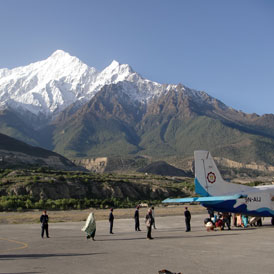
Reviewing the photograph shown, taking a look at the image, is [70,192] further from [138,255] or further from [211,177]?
[138,255]

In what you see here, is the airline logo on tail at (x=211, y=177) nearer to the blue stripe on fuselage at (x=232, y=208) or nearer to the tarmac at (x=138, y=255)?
the blue stripe on fuselage at (x=232, y=208)

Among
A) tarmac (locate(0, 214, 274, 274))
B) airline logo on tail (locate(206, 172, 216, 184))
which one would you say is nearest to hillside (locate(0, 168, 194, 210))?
airline logo on tail (locate(206, 172, 216, 184))

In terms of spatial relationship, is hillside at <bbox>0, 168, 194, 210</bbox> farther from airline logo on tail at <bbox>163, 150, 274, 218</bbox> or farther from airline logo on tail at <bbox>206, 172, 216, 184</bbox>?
airline logo on tail at <bbox>206, 172, 216, 184</bbox>

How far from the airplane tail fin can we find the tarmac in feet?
15.8

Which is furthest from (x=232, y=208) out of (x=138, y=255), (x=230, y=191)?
(x=138, y=255)

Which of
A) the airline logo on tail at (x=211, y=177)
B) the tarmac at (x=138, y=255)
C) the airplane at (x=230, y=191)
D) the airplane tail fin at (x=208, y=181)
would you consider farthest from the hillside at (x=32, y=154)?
the tarmac at (x=138, y=255)

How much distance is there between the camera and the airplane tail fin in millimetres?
27766

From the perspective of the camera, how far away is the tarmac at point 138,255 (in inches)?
538

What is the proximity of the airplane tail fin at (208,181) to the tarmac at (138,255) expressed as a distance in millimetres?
4801

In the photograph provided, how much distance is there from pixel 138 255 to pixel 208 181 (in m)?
12.5

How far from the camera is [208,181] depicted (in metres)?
27.9

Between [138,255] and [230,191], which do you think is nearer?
[138,255]

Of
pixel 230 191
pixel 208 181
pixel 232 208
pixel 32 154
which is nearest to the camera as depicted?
pixel 232 208

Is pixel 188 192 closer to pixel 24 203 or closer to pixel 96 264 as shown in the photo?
pixel 24 203
